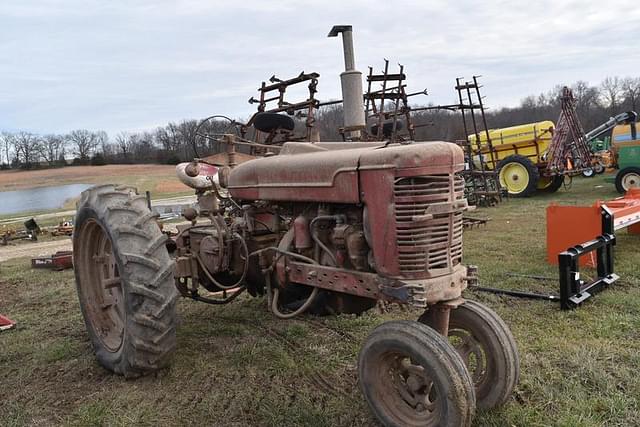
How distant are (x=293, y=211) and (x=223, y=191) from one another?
4.10 feet

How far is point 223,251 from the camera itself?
3832mm

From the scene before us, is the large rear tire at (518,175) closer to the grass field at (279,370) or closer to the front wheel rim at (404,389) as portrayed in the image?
the grass field at (279,370)

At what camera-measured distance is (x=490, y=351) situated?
2770 millimetres

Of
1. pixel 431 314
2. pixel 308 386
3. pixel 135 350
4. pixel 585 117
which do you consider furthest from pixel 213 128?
pixel 585 117

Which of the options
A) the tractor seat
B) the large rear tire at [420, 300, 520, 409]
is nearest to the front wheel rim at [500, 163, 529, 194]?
the tractor seat

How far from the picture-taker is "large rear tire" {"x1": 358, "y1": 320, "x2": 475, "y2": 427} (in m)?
2.28

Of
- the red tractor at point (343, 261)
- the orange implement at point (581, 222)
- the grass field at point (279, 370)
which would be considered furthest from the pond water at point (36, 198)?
the orange implement at point (581, 222)

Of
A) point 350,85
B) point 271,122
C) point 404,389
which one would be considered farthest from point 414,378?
point 271,122

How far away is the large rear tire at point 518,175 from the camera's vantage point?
1428cm

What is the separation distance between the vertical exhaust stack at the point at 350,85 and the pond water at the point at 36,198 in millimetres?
19303

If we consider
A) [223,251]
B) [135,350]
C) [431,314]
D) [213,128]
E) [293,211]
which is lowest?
[135,350]

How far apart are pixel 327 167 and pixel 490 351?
132 cm

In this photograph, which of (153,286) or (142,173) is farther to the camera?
(142,173)

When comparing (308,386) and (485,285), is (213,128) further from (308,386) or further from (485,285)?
(485,285)
